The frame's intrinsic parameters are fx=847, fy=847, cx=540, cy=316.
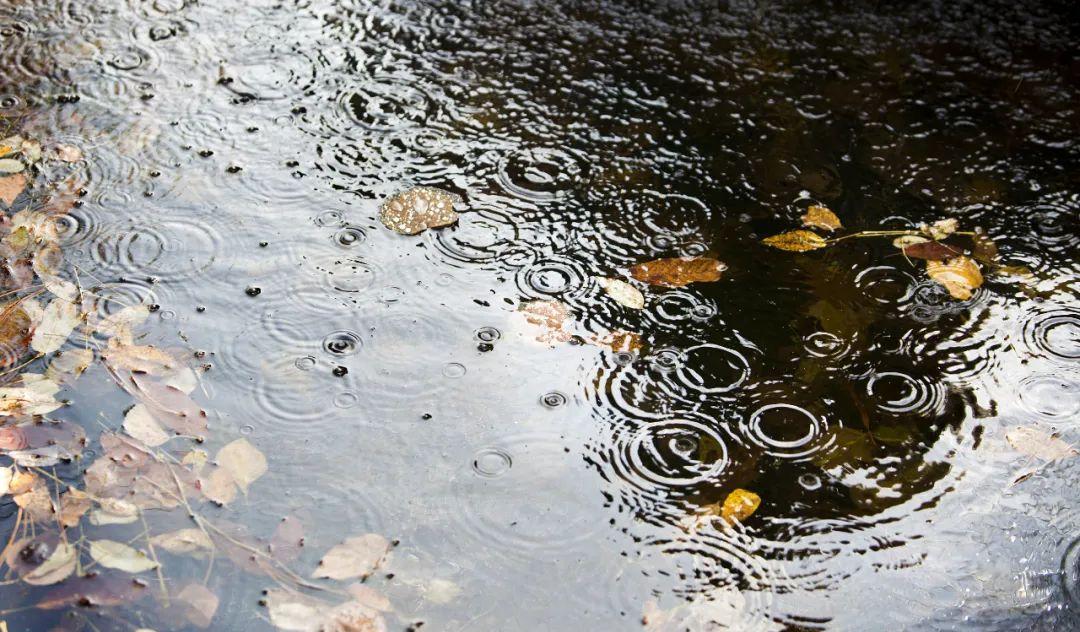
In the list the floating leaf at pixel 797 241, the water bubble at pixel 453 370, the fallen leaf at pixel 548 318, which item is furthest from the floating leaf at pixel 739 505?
the floating leaf at pixel 797 241

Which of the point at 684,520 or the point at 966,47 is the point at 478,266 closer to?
the point at 684,520

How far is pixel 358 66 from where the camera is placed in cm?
303

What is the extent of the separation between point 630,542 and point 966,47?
99.3 inches

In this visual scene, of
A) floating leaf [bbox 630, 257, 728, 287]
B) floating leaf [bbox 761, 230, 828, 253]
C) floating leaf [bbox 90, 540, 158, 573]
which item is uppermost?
floating leaf [bbox 761, 230, 828, 253]

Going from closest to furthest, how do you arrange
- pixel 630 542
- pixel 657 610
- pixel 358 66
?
pixel 657 610 → pixel 630 542 → pixel 358 66

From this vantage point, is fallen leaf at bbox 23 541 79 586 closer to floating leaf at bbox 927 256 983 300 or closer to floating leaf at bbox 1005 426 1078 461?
floating leaf at bbox 1005 426 1078 461

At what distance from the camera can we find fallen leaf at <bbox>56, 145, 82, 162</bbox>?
2.65 metres

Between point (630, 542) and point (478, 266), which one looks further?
point (478, 266)

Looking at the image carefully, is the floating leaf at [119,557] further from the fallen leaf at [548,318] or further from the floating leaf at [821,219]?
the floating leaf at [821,219]

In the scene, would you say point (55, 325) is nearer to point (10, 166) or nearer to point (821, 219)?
point (10, 166)

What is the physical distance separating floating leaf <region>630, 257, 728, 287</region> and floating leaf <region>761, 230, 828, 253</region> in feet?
0.66

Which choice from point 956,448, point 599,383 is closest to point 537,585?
point 599,383

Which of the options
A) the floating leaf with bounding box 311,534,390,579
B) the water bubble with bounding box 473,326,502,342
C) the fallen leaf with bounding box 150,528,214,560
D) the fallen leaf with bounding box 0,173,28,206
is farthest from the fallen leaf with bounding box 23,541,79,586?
the fallen leaf with bounding box 0,173,28,206

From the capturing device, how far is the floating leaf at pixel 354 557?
1.71 m
